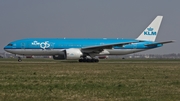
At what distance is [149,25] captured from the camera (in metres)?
57.0

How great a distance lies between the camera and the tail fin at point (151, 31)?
55656mm

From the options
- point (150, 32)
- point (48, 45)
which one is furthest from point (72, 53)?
point (150, 32)

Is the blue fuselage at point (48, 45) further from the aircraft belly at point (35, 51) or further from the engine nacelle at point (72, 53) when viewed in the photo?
the engine nacelle at point (72, 53)

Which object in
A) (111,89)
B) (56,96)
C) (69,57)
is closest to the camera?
(56,96)

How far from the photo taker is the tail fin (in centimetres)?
5566

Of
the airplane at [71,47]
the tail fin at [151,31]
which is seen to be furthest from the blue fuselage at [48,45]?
the tail fin at [151,31]

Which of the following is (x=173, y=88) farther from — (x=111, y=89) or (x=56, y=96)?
(x=56, y=96)

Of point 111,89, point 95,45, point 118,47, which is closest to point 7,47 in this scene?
point 95,45

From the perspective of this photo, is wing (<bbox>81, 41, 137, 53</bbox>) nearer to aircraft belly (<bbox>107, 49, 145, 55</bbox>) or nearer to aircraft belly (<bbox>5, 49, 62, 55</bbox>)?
aircraft belly (<bbox>107, 49, 145, 55</bbox>)

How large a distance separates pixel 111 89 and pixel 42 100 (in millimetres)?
3971

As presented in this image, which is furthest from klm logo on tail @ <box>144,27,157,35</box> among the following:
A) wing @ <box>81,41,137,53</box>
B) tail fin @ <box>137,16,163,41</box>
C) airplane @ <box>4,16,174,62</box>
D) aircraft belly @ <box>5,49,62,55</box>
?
aircraft belly @ <box>5,49,62,55</box>

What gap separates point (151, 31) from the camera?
56125mm

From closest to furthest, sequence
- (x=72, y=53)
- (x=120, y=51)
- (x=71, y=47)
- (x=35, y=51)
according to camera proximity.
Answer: (x=72, y=53), (x=35, y=51), (x=71, y=47), (x=120, y=51)

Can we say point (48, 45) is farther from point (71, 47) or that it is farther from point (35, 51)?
point (71, 47)
